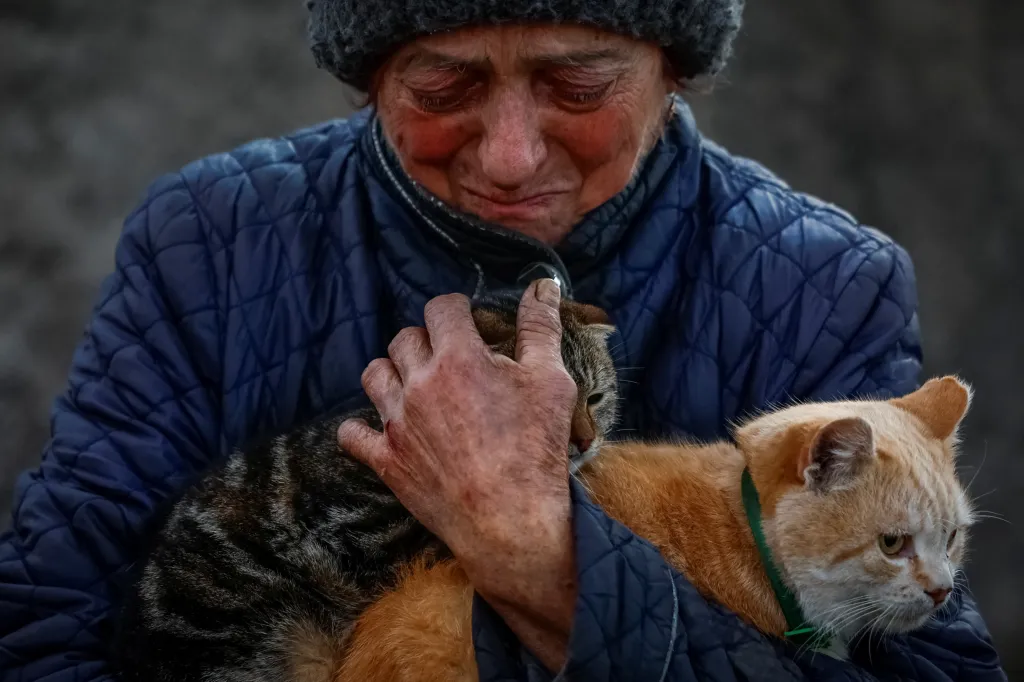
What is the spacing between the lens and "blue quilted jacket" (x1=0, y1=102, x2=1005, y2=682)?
126 centimetres

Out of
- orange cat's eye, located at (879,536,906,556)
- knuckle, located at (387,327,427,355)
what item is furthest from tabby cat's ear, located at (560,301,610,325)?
orange cat's eye, located at (879,536,906,556)

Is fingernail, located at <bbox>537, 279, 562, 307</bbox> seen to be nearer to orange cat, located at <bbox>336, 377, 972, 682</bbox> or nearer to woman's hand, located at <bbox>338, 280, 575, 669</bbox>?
woman's hand, located at <bbox>338, 280, 575, 669</bbox>

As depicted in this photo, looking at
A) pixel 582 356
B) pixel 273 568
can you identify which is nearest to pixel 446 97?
pixel 582 356

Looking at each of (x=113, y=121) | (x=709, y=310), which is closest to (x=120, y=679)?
(x=709, y=310)

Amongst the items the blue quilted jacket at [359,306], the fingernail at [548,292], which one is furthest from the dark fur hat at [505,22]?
the fingernail at [548,292]

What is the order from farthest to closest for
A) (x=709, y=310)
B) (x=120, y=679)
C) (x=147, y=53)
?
(x=147, y=53)
(x=709, y=310)
(x=120, y=679)

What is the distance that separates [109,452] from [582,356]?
0.60 m

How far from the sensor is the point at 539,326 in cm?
116

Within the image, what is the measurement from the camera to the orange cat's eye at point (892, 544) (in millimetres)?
1168

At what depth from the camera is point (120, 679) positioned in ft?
3.77

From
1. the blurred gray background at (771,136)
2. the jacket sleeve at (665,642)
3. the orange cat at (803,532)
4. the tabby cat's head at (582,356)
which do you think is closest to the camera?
the jacket sleeve at (665,642)

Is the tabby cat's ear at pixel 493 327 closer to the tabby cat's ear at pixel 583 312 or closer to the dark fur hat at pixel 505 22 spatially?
the tabby cat's ear at pixel 583 312

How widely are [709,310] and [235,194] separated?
696 mm

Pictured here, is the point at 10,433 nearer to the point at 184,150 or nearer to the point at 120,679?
the point at 184,150
